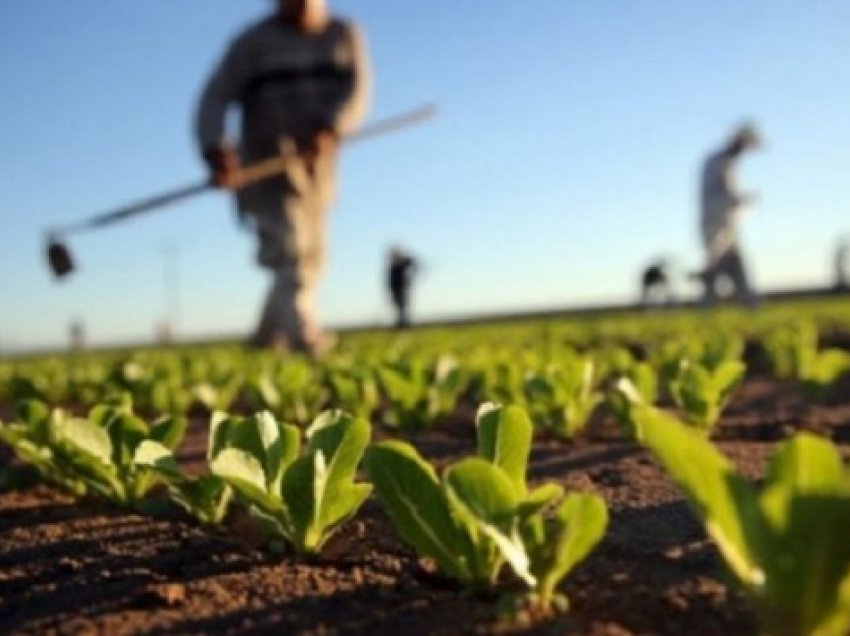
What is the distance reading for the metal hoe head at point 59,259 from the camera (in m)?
7.34

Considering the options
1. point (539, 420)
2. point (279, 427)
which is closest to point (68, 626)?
point (279, 427)

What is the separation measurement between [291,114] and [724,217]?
6.04 m

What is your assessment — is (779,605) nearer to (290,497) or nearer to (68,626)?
(290,497)

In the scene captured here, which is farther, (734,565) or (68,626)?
(68,626)

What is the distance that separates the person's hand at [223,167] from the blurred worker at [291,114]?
446 mm

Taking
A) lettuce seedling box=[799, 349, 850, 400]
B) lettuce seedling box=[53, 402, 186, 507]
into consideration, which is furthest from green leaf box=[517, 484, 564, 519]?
lettuce seedling box=[799, 349, 850, 400]

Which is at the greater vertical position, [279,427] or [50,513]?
[279,427]

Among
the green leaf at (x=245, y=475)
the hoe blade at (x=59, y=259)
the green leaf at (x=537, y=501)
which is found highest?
the hoe blade at (x=59, y=259)

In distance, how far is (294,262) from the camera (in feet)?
25.9

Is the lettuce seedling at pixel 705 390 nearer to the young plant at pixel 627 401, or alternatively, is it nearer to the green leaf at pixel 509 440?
the young plant at pixel 627 401

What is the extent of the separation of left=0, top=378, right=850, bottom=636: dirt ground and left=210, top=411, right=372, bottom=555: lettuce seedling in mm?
64

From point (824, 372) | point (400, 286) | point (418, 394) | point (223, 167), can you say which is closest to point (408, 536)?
point (418, 394)

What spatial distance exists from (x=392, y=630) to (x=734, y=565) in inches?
16.7

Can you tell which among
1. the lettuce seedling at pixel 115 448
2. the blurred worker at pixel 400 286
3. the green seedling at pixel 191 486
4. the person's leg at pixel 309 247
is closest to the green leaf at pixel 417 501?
the green seedling at pixel 191 486
